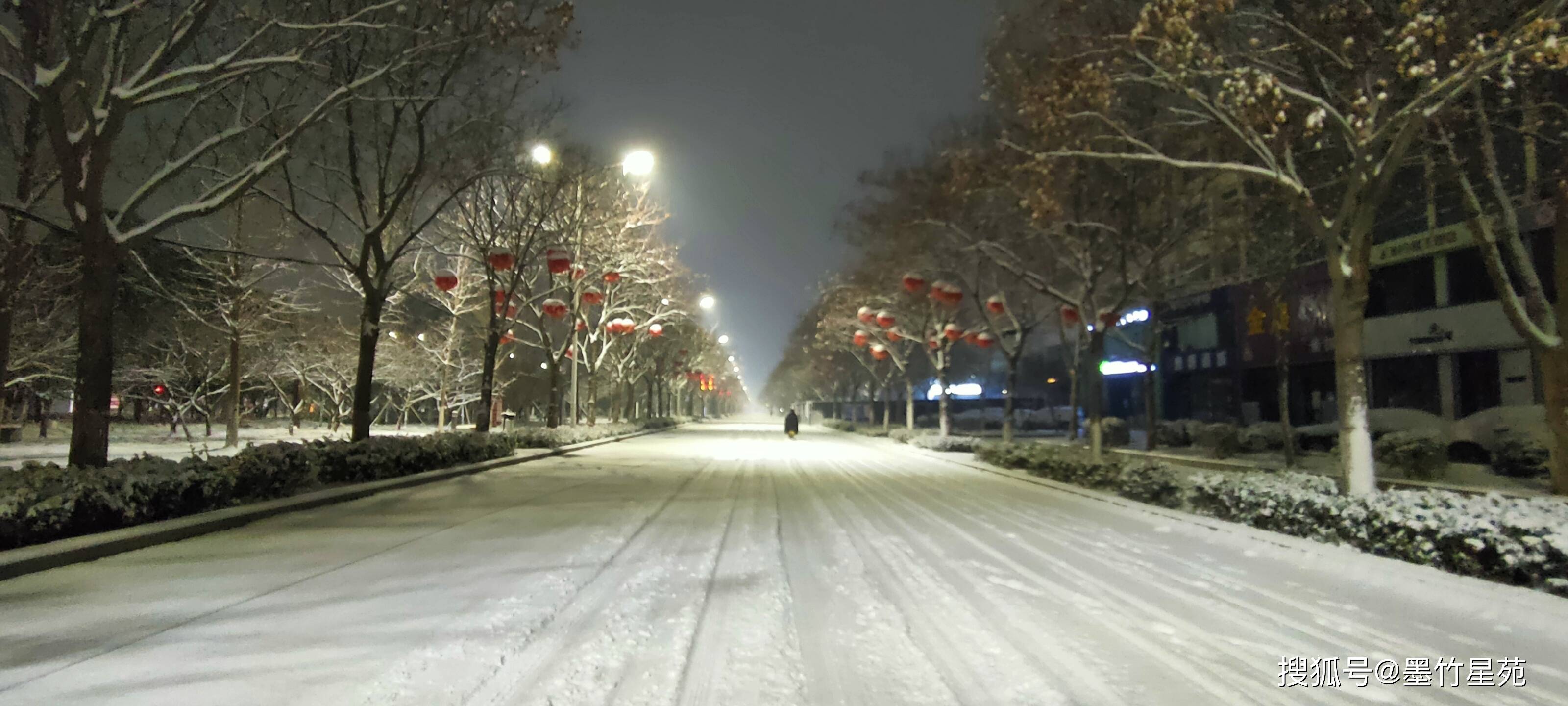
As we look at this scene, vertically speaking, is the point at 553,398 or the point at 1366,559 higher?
the point at 553,398

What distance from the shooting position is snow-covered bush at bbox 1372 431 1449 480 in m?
17.9

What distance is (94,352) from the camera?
11.1 meters

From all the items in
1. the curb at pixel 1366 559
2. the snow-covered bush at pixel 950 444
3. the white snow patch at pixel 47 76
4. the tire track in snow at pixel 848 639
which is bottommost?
the tire track in snow at pixel 848 639

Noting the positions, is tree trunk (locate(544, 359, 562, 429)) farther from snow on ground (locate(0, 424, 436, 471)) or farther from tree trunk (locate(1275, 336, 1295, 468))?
tree trunk (locate(1275, 336, 1295, 468))

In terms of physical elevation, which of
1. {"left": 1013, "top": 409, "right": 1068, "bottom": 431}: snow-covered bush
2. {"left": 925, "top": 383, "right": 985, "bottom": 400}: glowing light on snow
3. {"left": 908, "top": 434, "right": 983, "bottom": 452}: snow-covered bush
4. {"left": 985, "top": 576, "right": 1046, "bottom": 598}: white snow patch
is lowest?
{"left": 985, "top": 576, "right": 1046, "bottom": 598}: white snow patch

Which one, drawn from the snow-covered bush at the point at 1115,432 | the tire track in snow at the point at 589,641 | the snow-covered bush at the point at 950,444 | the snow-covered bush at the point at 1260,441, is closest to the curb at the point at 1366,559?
the tire track in snow at the point at 589,641

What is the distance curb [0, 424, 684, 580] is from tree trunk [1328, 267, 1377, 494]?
527 inches

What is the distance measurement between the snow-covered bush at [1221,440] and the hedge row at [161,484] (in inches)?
842

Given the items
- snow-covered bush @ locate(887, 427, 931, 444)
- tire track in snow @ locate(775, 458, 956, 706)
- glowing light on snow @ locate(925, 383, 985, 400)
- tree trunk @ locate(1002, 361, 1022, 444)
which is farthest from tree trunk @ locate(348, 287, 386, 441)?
glowing light on snow @ locate(925, 383, 985, 400)

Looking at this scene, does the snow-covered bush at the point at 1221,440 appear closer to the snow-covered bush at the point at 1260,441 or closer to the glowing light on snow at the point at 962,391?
the snow-covered bush at the point at 1260,441

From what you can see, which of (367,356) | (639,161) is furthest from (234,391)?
(639,161)

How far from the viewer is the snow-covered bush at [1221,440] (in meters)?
24.9

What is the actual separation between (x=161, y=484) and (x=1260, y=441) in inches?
1059

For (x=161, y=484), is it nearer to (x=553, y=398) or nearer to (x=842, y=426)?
(x=553, y=398)
